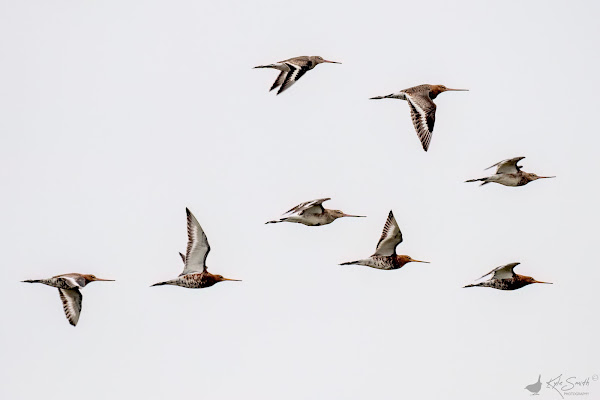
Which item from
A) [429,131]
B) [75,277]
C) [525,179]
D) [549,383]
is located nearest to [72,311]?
[75,277]

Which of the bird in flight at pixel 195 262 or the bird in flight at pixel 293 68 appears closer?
the bird in flight at pixel 195 262

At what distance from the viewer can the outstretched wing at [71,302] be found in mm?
21594

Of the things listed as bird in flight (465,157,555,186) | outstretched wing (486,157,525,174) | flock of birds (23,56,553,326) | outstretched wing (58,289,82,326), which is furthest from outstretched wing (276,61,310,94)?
outstretched wing (58,289,82,326)

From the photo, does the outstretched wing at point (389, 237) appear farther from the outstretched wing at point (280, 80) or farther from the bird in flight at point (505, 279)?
the outstretched wing at point (280, 80)

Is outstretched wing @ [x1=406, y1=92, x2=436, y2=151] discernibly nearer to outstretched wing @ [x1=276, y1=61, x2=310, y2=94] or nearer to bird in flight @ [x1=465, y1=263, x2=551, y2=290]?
outstretched wing @ [x1=276, y1=61, x2=310, y2=94]

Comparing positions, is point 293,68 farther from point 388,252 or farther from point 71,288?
point 71,288

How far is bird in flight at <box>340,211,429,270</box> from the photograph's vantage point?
21312mm

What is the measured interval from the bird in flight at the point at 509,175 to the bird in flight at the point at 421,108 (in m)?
1.45

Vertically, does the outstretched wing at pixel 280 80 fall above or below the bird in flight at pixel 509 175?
above

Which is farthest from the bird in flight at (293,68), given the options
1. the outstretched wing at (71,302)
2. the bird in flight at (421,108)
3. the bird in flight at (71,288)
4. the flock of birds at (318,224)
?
the outstretched wing at (71,302)

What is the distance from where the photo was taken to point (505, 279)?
22.0m

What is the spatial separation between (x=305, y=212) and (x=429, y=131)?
2417 millimetres

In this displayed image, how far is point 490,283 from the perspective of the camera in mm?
21875

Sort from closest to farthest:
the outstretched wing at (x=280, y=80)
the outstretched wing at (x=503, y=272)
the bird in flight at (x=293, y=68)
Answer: the outstretched wing at (x=503, y=272) → the bird in flight at (x=293, y=68) → the outstretched wing at (x=280, y=80)
